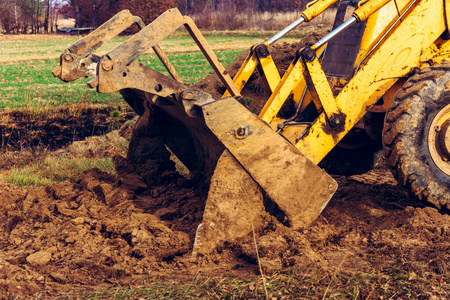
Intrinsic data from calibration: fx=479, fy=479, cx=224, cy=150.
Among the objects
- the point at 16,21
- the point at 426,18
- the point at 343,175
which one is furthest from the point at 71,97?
the point at 16,21

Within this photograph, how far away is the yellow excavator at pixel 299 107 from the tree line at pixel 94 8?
40352 mm

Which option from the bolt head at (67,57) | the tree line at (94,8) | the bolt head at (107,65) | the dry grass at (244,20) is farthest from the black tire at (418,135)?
the tree line at (94,8)

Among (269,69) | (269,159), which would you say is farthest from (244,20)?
(269,159)

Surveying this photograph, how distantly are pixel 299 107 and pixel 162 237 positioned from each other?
7.14ft

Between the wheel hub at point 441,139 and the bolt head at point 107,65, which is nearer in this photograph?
the bolt head at point 107,65

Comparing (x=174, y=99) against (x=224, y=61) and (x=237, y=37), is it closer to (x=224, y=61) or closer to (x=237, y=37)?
(x=224, y=61)

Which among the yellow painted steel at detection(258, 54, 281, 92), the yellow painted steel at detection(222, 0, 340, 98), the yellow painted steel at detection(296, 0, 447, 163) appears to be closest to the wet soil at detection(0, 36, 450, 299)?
the yellow painted steel at detection(296, 0, 447, 163)

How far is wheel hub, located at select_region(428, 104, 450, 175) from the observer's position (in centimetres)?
421

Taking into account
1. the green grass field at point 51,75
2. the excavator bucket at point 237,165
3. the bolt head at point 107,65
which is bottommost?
the green grass field at point 51,75

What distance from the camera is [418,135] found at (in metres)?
4.10

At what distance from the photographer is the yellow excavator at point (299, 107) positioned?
12.2ft

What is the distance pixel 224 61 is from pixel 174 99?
56.0 feet

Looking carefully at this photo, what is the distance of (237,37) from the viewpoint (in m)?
33.8

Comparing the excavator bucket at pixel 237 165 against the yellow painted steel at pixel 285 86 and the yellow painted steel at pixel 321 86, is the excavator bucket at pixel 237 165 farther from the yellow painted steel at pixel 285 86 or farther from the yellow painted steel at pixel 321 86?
A: the yellow painted steel at pixel 321 86
